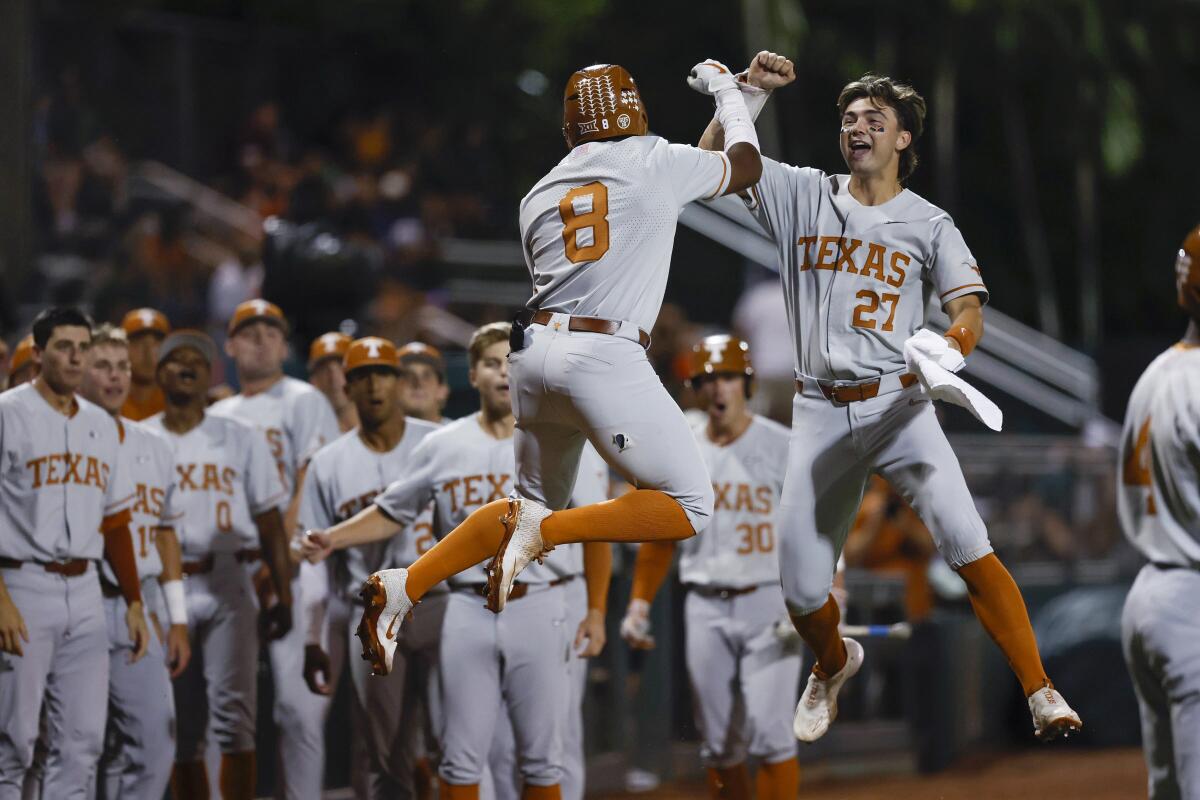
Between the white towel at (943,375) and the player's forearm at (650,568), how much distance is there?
2.50 metres

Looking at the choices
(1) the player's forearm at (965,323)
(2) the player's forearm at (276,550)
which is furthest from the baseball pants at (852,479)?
(2) the player's forearm at (276,550)

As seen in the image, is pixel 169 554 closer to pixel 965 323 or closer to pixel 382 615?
pixel 382 615

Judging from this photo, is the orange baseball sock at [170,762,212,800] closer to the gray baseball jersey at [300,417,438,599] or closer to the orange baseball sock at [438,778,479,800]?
the gray baseball jersey at [300,417,438,599]

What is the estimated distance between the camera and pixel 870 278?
5293 millimetres

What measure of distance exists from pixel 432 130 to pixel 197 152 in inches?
85.3

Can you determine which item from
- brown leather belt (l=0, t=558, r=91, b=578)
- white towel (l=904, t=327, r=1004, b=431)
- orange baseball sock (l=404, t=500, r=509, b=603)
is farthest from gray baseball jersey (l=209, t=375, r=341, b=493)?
white towel (l=904, t=327, r=1004, b=431)

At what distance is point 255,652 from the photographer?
7.37 meters

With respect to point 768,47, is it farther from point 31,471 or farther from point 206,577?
point 31,471

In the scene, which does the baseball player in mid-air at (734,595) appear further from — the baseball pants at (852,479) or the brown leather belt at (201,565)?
the brown leather belt at (201,565)

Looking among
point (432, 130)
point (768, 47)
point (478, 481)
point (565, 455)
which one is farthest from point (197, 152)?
point (565, 455)

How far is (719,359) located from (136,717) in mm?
2813

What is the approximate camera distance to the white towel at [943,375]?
4.62 m

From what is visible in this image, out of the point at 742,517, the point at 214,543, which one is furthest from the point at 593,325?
the point at 214,543

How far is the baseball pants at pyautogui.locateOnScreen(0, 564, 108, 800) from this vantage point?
6.09 meters
